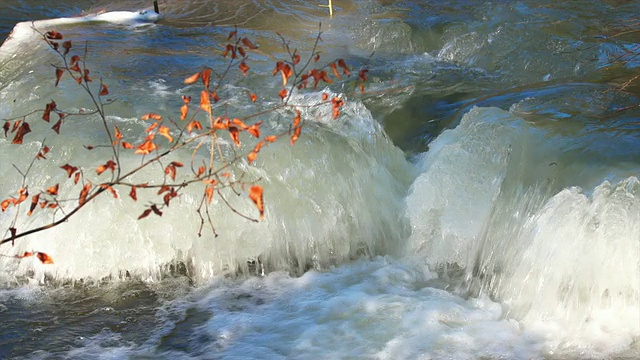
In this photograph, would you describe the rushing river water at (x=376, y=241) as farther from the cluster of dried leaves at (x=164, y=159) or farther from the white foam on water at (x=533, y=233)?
the cluster of dried leaves at (x=164, y=159)

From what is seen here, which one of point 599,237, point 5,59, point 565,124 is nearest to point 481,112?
point 565,124

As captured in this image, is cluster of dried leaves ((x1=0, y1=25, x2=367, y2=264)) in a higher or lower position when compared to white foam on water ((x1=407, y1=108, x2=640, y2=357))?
higher

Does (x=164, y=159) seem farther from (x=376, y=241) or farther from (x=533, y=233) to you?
(x=533, y=233)

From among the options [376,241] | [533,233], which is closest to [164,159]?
[376,241]

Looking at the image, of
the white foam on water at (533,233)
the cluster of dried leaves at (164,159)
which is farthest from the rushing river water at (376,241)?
the cluster of dried leaves at (164,159)

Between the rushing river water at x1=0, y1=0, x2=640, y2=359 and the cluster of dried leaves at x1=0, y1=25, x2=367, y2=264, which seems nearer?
the cluster of dried leaves at x1=0, y1=25, x2=367, y2=264

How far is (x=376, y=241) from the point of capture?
5.45 meters

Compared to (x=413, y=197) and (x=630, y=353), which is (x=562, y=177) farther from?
(x=630, y=353)

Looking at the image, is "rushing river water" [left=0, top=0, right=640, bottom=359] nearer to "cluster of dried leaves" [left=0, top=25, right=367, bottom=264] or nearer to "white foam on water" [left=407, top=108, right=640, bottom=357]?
"white foam on water" [left=407, top=108, right=640, bottom=357]

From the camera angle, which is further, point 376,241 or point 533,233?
point 376,241

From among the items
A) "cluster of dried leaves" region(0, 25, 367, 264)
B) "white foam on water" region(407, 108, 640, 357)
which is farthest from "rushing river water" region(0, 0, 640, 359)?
"cluster of dried leaves" region(0, 25, 367, 264)

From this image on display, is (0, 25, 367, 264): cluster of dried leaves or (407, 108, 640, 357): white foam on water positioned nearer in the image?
(0, 25, 367, 264): cluster of dried leaves

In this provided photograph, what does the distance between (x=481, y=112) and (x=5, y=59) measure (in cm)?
442

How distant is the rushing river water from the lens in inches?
174
